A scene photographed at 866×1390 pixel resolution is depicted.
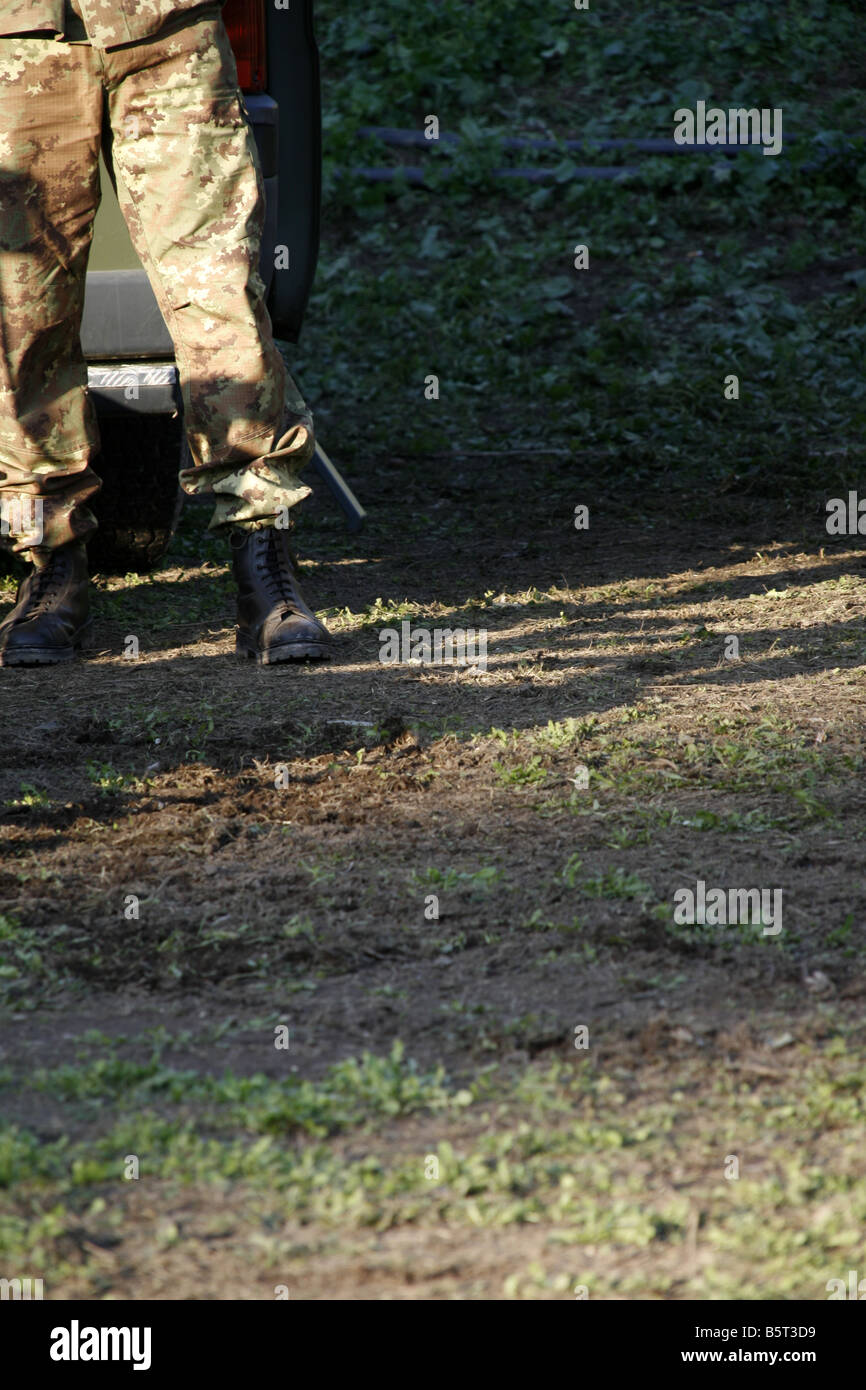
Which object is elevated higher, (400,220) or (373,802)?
(400,220)

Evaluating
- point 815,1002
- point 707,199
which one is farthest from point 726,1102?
point 707,199

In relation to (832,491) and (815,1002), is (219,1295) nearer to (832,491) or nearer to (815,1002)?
(815,1002)

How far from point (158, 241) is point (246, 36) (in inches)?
32.7

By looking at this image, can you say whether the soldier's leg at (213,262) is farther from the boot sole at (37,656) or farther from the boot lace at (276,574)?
the boot sole at (37,656)

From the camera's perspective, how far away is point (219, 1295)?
1.57 metres

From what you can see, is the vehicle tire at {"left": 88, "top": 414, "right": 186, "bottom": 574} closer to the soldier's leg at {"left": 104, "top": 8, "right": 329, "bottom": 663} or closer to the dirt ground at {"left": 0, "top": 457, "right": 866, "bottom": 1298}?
the dirt ground at {"left": 0, "top": 457, "right": 866, "bottom": 1298}

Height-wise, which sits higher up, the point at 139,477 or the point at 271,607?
the point at 139,477

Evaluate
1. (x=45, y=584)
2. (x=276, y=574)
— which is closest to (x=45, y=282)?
(x=45, y=584)

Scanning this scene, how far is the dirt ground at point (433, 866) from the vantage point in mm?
1726

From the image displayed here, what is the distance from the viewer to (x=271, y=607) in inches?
152

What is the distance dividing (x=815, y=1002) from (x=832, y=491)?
387 centimetres

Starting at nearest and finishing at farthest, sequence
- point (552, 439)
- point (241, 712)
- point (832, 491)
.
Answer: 1. point (241, 712)
2. point (832, 491)
3. point (552, 439)

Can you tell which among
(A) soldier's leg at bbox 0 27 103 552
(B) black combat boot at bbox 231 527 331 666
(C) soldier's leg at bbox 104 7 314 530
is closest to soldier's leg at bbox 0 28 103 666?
(A) soldier's leg at bbox 0 27 103 552

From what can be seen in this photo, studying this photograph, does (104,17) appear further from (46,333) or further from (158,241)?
(46,333)
